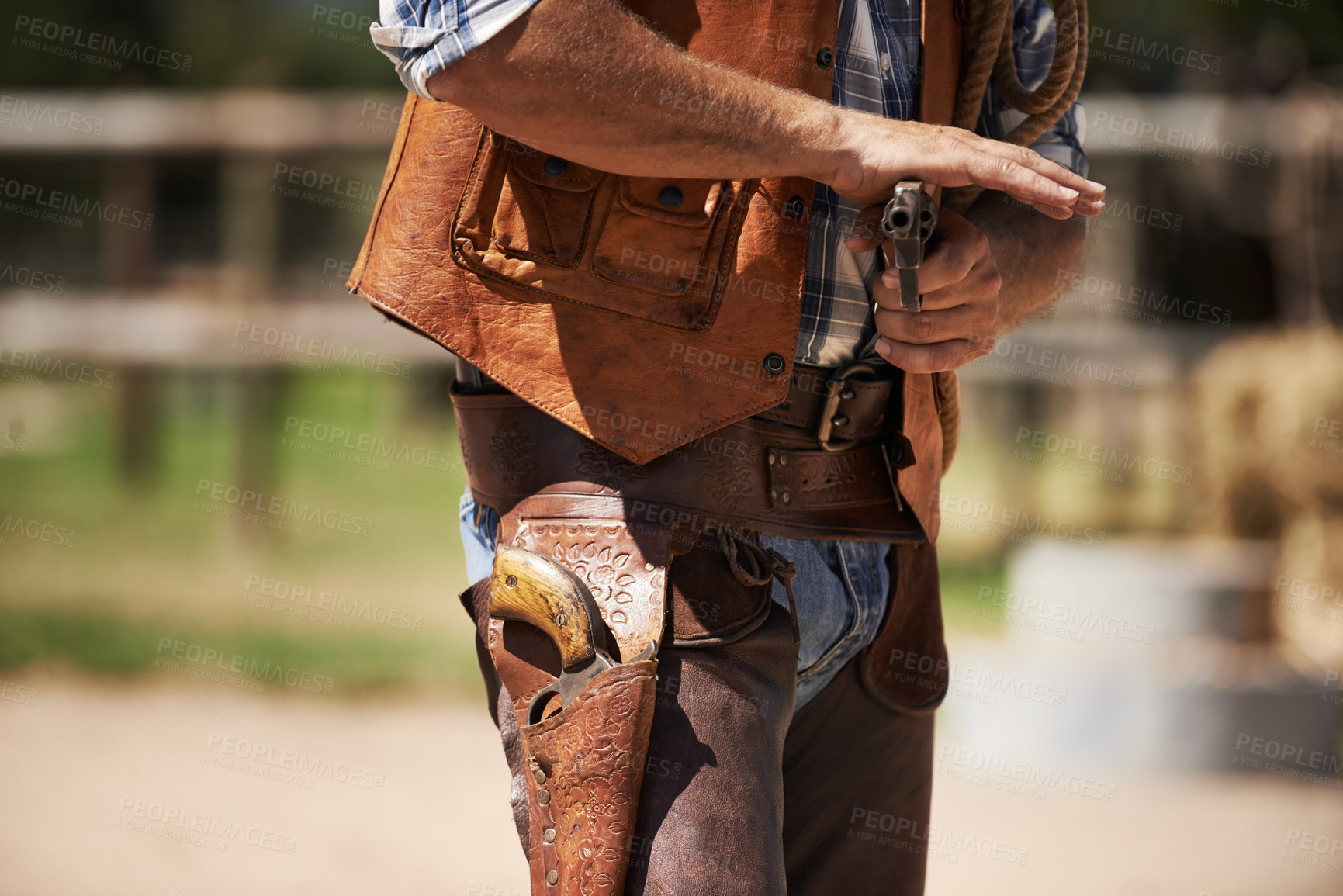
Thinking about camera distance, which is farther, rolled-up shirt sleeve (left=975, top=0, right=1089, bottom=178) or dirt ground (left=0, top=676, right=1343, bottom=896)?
dirt ground (left=0, top=676, right=1343, bottom=896)

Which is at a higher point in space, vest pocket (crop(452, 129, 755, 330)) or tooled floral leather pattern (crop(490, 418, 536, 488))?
vest pocket (crop(452, 129, 755, 330))

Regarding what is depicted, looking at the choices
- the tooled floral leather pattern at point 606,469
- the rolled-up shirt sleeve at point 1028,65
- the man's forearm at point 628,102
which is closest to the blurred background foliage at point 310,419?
the rolled-up shirt sleeve at point 1028,65

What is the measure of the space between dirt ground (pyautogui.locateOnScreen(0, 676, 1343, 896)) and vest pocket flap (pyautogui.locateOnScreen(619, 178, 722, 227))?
295 centimetres

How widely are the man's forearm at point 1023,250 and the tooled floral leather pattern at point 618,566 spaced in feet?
1.83

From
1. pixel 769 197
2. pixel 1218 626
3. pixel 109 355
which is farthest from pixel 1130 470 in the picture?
pixel 769 197

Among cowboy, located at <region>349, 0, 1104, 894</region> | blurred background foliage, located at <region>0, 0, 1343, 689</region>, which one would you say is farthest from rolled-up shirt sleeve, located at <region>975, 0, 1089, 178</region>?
blurred background foliage, located at <region>0, 0, 1343, 689</region>

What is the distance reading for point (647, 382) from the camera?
4.43 feet

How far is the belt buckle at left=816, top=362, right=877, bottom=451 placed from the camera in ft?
4.79

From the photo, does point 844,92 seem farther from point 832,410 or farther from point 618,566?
point 618,566

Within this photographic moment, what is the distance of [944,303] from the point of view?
4.47 feet

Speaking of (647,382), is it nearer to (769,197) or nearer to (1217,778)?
(769,197)

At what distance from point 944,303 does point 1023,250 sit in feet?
1.05

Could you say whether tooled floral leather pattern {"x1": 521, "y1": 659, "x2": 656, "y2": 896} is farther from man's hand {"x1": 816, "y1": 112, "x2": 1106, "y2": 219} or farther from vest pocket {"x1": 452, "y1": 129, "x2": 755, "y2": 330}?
man's hand {"x1": 816, "y1": 112, "x2": 1106, "y2": 219}

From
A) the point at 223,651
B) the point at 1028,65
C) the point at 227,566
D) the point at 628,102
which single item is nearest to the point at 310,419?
the point at 227,566
